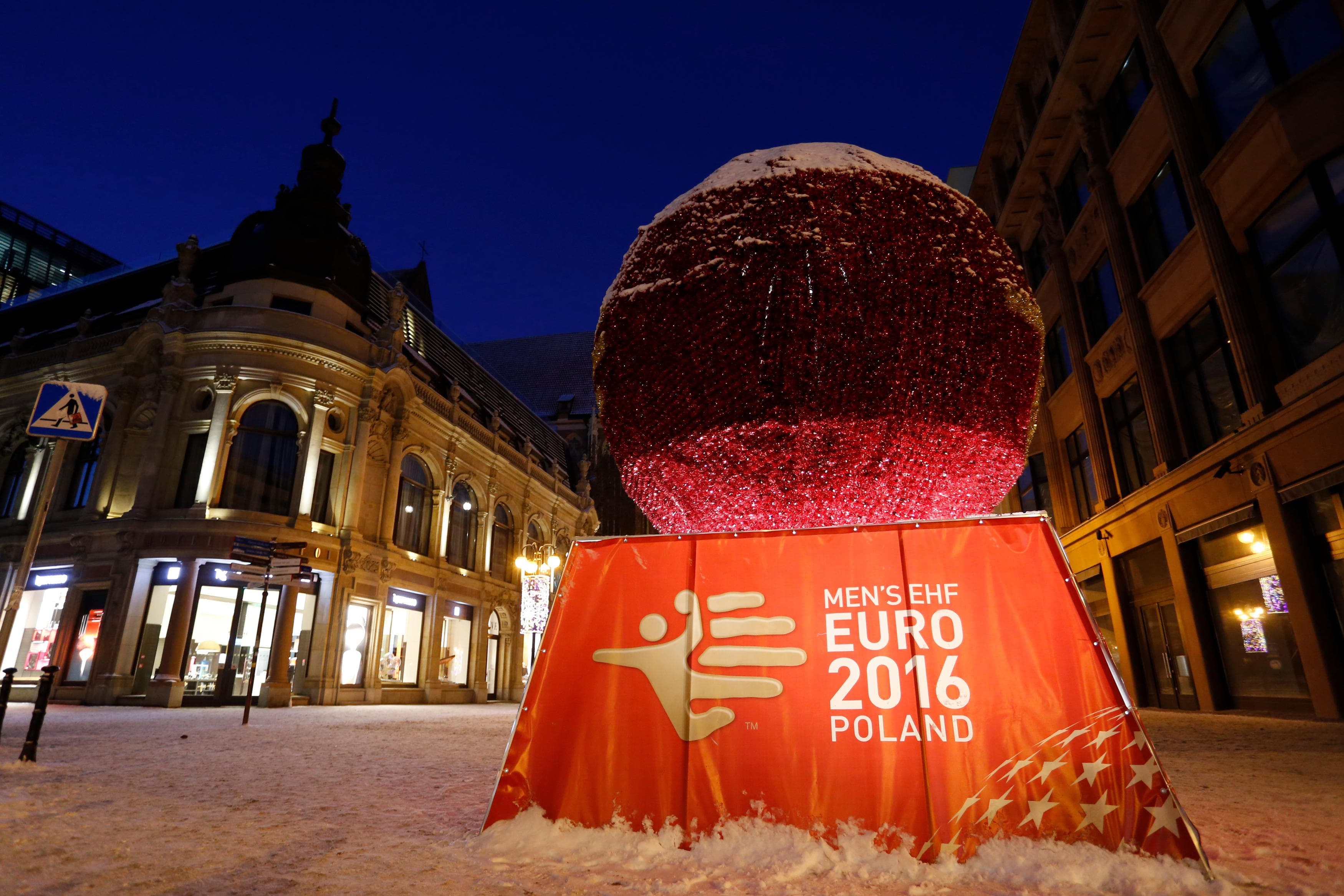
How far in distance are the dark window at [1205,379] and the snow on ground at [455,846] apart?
8.54 m

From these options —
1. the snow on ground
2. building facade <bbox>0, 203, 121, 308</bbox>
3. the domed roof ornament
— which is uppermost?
building facade <bbox>0, 203, 121, 308</bbox>

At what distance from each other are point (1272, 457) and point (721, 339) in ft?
40.1

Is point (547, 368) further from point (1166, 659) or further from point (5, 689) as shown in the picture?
point (5, 689)

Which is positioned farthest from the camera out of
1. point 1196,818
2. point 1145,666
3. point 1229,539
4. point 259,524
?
point 259,524

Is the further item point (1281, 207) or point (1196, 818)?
point (1281, 207)

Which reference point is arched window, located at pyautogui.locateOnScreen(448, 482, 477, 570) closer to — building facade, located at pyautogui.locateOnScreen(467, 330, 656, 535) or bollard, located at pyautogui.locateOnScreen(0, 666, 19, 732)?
building facade, located at pyautogui.locateOnScreen(467, 330, 656, 535)

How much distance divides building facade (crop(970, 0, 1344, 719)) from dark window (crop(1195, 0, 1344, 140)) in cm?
4

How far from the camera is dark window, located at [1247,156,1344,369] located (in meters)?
9.68

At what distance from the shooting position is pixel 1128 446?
16297 millimetres

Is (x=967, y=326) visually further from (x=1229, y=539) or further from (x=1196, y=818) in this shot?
(x=1229, y=539)

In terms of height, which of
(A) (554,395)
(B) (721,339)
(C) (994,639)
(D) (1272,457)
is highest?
(A) (554,395)

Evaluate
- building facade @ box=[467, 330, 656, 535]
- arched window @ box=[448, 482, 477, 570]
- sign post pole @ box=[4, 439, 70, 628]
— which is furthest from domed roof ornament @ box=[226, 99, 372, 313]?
sign post pole @ box=[4, 439, 70, 628]

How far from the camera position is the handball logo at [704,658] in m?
3.25

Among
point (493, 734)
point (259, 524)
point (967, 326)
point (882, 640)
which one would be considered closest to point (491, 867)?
point (882, 640)
